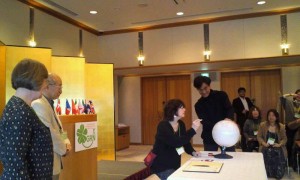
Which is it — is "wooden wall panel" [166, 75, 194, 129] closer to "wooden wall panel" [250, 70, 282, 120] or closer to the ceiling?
"wooden wall panel" [250, 70, 282, 120]

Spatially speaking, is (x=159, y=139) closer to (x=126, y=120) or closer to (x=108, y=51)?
(x=108, y=51)

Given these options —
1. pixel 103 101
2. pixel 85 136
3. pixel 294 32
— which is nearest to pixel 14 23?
pixel 103 101

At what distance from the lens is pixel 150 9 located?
5.61 metres

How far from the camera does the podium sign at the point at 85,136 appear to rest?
3.33 metres

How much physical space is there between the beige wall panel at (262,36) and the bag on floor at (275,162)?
7.61 ft

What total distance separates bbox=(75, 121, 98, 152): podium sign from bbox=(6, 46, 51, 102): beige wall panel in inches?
51.1

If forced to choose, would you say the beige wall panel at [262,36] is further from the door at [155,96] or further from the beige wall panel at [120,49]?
the beige wall panel at [120,49]

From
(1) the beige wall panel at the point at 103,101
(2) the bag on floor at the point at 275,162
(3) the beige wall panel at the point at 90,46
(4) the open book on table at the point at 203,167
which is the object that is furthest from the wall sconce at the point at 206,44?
(4) the open book on table at the point at 203,167

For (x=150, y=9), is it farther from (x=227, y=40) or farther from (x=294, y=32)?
(x=294, y=32)

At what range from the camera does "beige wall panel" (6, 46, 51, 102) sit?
391cm

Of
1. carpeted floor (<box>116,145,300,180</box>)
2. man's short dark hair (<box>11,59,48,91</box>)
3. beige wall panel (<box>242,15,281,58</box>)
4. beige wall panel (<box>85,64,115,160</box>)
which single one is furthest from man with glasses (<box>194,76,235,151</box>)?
beige wall panel (<box>242,15,281,58</box>)

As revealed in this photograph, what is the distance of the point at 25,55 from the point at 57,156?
2.39m

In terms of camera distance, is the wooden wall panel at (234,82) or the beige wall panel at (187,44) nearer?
the beige wall panel at (187,44)

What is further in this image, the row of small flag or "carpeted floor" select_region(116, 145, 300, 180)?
"carpeted floor" select_region(116, 145, 300, 180)
